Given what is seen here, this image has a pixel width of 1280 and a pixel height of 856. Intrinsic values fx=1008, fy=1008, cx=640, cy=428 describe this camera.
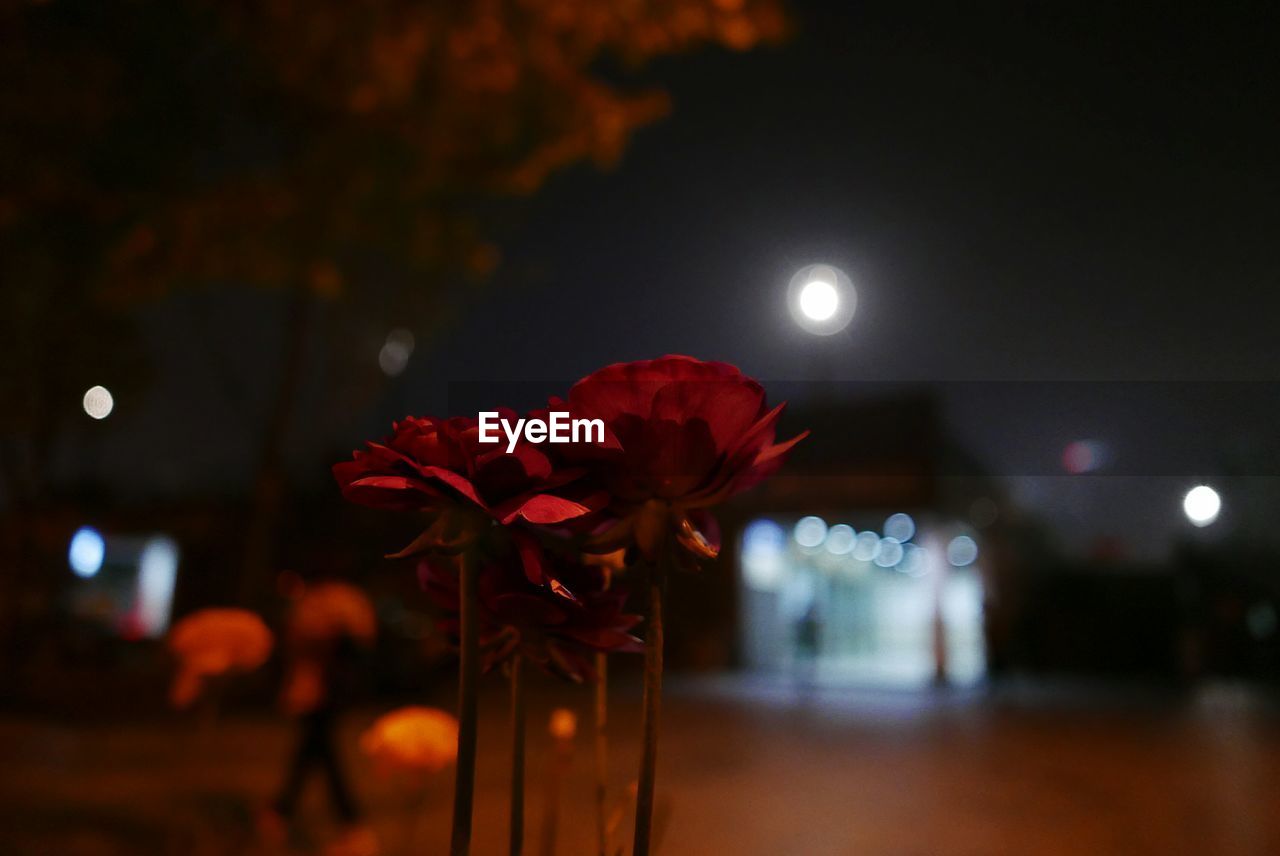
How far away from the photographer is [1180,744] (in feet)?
32.6

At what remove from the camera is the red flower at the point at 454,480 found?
2.38ft

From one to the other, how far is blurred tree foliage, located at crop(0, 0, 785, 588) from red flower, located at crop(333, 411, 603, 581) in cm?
538

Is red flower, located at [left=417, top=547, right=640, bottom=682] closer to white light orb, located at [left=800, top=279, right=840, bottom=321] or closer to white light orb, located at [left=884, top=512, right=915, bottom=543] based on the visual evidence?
white light orb, located at [left=800, top=279, right=840, bottom=321]

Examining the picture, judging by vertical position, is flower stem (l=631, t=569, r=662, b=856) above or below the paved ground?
above

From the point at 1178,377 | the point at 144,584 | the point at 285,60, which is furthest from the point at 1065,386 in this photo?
the point at 144,584

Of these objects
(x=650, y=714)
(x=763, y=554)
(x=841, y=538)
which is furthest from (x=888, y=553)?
(x=650, y=714)

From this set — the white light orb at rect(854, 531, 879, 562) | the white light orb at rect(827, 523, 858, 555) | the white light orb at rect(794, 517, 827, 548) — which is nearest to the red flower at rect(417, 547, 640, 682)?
the white light orb at rect(794, 517, 827, 548)

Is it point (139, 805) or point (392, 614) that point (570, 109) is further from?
point (392, 614)

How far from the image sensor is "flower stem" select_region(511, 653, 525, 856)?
89cm

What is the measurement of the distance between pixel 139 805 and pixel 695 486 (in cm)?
721

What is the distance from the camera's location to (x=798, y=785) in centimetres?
750

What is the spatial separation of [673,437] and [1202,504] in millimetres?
838

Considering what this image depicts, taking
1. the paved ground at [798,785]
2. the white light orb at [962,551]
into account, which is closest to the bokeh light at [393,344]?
the paved ground at [798,785]

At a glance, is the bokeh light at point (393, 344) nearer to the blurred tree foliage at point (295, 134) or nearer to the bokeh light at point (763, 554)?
the blurred tree foliage at point (295, 134)
